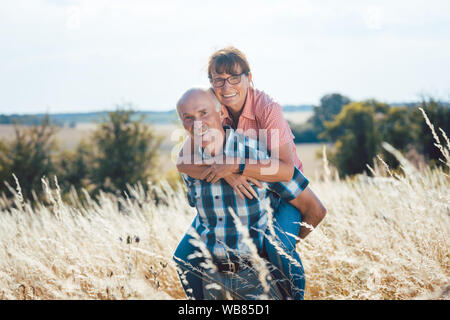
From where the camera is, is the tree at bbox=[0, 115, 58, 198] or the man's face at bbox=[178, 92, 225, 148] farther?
the tree at bbox=[0, 115, 58, 198]

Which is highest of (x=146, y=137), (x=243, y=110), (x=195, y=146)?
(x=146, y=137)

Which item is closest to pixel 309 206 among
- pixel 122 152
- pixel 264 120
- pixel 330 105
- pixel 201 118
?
pixel 264 120

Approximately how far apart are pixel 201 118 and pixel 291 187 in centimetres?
73

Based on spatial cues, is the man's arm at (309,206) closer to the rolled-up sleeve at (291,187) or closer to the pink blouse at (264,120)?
the rolled-up sleeve at (291,187)

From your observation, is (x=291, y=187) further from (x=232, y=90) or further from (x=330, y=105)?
(x=330, y=105)

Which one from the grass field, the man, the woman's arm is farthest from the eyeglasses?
the grass field

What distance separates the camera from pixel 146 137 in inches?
755

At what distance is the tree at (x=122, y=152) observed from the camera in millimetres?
17891

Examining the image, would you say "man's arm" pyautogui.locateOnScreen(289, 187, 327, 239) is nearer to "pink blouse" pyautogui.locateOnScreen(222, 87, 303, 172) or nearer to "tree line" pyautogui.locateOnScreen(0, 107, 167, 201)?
"pink blouse" pyautogui.locateOnScreen(222, 87, 303, 172)

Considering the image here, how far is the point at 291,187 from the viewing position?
2.33 m

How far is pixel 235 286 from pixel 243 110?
4.27ft

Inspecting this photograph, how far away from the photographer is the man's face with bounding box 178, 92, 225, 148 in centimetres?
214

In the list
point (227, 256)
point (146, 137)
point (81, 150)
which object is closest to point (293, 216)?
point (227, 256)
